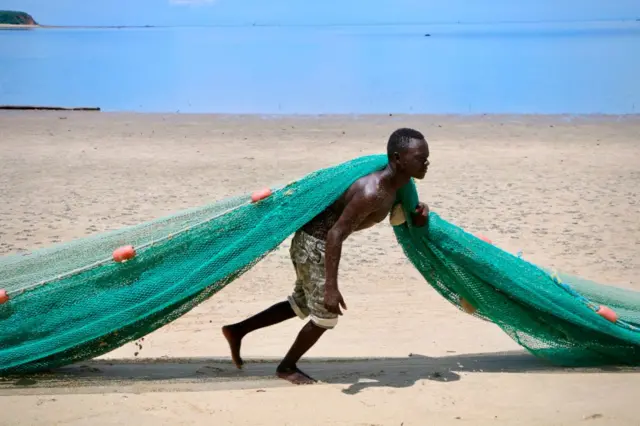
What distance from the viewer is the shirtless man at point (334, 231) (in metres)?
4.75

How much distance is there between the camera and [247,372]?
17.6 feet

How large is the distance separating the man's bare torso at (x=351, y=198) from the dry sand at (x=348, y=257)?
87 cm

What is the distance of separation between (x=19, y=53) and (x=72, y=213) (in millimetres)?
50031

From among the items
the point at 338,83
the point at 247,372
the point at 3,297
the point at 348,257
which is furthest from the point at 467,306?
the point at 338,83

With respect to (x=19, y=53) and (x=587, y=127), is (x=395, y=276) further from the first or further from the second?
(x=19, y=53)

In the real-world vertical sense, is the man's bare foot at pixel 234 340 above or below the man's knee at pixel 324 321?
below

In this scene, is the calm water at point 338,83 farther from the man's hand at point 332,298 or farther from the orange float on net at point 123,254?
the man's hand at point 332,298

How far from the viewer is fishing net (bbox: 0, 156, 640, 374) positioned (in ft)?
15.9

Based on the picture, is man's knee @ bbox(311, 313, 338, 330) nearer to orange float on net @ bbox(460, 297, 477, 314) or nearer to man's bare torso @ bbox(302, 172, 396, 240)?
man's bare torso @ bbox(302, 172, 396, 240)

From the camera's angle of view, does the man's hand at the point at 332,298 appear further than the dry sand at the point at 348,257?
Yes

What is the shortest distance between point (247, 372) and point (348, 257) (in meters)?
3.46

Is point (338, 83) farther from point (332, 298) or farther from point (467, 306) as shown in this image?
point (332, 298)

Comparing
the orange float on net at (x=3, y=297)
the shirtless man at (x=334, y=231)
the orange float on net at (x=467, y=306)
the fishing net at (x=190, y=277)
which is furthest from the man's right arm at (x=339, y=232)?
the orange float on net at (x=3, y=297)

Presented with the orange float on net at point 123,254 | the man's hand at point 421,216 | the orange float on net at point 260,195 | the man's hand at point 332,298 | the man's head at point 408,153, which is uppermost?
the man's head at point 408,153
